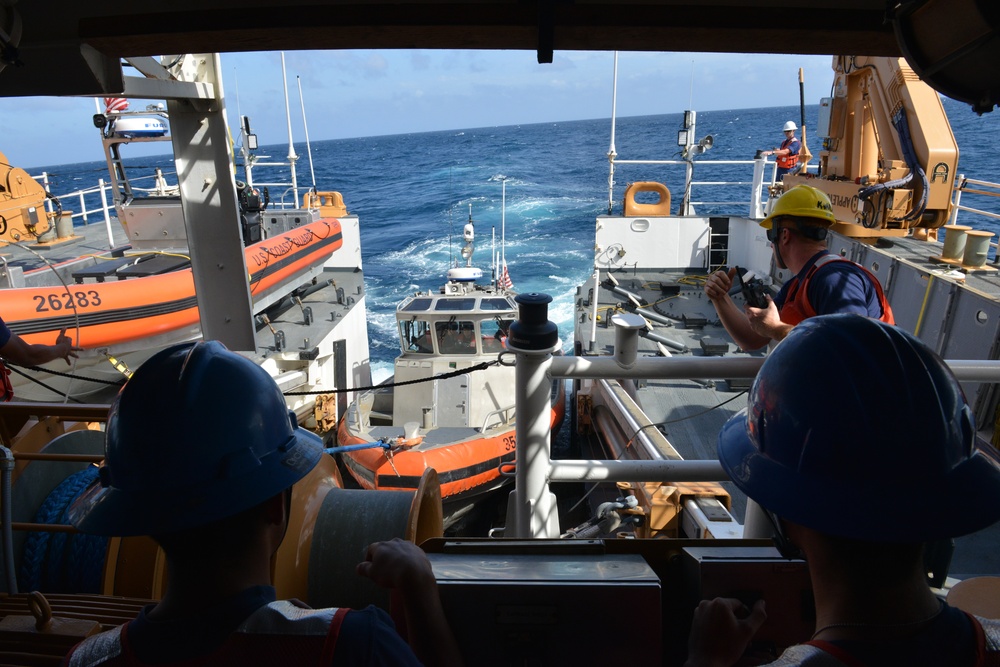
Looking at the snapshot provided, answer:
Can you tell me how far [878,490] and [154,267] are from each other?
36.3 feet

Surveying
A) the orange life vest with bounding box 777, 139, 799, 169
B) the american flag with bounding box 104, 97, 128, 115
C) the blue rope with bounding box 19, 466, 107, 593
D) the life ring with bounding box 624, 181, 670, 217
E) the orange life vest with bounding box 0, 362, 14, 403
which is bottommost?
the blue rope with bounding box 19, 466, 107, 593

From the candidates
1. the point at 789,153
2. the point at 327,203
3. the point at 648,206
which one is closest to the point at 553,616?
the point at 648,206

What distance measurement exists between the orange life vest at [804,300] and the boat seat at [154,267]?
9.39m

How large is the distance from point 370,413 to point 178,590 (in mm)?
10063

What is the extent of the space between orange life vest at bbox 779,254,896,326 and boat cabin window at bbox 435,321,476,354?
24.3 feet

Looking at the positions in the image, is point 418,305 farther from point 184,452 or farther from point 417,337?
point 184,452

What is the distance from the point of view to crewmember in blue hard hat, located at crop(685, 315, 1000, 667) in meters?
0.90

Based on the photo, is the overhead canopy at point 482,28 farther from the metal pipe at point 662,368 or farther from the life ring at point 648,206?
the life ring at point 648,206

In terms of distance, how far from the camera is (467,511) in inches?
339

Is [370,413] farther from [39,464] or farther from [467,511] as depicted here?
[39,464]

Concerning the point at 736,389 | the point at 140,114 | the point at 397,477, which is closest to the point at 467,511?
the point at 397,477

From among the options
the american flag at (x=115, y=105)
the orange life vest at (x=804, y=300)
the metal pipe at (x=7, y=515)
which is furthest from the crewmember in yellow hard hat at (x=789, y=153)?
the metal pipe at (x=7, y=515)

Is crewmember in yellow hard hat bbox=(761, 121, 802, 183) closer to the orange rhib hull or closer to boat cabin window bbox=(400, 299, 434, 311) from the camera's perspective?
boat cabin window bbox=(400, 299, 434, 311)

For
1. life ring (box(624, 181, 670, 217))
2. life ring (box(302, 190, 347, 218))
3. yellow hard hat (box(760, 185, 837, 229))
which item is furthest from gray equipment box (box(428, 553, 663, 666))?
life ring (box(302, 190, 347, 218))
